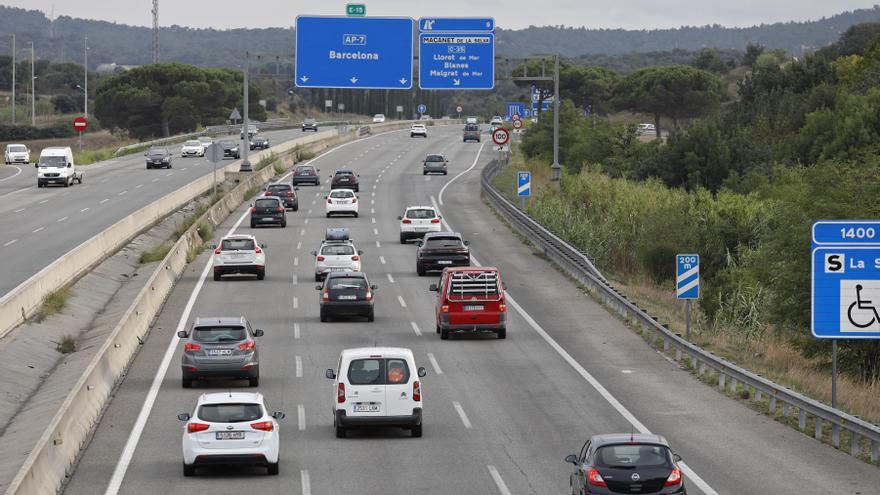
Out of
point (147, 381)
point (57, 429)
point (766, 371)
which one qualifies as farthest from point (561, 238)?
point (57, 429)

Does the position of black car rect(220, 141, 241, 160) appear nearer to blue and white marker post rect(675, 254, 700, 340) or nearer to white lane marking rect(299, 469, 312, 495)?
blue and white marker post rect(675, 254, 700, 340)

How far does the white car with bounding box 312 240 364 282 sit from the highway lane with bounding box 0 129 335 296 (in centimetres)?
956

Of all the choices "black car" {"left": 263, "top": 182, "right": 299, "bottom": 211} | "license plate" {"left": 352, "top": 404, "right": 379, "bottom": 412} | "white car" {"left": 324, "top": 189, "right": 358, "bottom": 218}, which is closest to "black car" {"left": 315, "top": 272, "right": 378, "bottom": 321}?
"license plate" {"left": 352, "top": 404, "right": 379, "bottom": 412}

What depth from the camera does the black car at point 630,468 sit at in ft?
56.0

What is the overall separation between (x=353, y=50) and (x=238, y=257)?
78.8 ft

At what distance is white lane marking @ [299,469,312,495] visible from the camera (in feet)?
66.4

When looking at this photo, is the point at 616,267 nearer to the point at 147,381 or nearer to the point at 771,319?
the point at 771,319

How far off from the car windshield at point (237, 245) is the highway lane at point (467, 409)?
1.35 m

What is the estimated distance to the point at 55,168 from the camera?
271ft

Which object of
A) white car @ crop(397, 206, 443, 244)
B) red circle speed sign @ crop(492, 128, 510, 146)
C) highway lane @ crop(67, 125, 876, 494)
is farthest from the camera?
red circle speed sign @ crop(492, 128, 510, 146)

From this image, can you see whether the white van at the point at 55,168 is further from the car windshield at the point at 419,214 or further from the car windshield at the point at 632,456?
the car windshield at the point at 632,456

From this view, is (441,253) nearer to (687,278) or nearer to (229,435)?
(687,278)

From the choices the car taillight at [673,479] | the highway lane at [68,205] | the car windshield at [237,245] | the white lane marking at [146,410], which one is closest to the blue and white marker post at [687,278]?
the white lane marking at [146,410]

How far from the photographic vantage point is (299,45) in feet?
225
